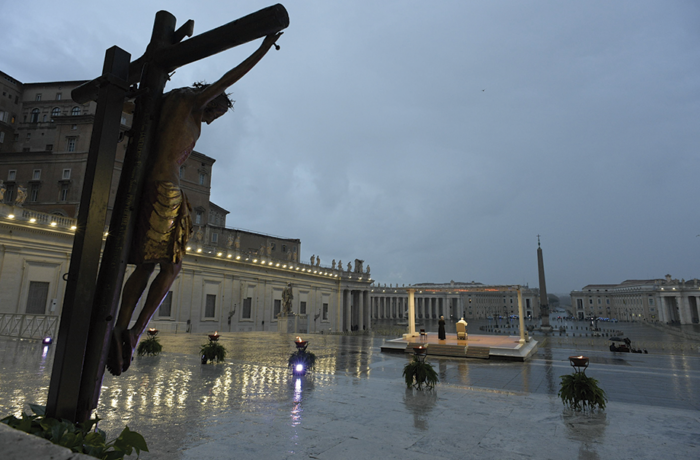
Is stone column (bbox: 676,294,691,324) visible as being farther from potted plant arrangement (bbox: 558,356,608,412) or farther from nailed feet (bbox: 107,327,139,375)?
nailed feet (bbox: 107,327,139,375)

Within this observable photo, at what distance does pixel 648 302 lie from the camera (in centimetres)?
13062

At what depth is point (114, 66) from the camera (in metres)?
3.79

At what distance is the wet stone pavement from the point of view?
16.5 ft

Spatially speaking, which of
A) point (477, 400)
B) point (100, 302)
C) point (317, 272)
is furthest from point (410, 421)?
point (317, 272)

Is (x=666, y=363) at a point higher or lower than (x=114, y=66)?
lower

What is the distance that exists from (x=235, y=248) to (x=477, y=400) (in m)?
41.2

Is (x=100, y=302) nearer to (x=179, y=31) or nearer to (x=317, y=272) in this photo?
(x=179, y=31)

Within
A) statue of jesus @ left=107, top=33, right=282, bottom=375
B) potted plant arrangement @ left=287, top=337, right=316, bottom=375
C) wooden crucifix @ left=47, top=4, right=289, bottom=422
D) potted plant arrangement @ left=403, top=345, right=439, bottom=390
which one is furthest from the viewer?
potted plant arrangement @ left=287, top=337, right=316, bottom=375

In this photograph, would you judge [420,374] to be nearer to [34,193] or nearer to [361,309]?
[34,193]

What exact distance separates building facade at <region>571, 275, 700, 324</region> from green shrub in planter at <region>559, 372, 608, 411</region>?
386 feet

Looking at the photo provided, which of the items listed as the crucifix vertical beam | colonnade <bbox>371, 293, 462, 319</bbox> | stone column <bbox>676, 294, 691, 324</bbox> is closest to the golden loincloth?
the crucifix vertical beam

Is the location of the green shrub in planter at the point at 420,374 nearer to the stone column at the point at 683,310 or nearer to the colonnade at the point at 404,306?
the colonnade at the point at 404,306

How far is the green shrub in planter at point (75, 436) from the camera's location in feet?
8.94

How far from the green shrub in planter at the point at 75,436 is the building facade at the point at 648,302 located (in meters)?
126
